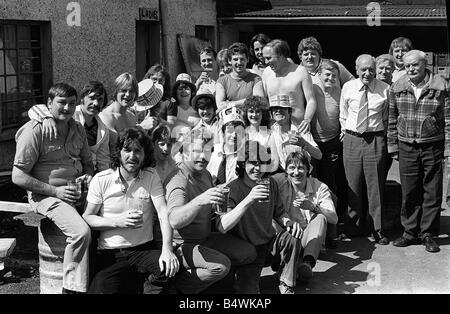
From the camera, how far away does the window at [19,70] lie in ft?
27.6

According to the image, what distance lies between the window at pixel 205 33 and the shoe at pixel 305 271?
400 inches

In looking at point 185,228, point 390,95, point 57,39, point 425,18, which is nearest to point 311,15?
point 425,18

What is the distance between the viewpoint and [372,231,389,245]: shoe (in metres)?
6.50

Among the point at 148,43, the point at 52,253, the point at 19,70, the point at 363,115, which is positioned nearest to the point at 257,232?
the point at 52,253

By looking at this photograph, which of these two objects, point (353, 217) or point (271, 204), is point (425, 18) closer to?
point (353, 217)

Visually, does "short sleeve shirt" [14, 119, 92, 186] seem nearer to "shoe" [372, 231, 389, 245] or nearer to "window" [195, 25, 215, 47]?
"shoe" [372, 231, 389, 245]

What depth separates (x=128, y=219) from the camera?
455cm

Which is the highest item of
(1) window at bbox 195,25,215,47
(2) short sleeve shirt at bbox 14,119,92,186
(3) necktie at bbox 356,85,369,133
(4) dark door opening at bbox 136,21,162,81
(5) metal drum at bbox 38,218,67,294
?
(1) window at bbox 195,25,215,47

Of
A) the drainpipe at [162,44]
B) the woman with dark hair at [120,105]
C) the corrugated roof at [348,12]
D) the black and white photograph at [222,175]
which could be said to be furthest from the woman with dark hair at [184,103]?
the corrugated roof at [348,12]

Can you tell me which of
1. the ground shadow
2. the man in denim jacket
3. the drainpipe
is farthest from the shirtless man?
the drainpipe

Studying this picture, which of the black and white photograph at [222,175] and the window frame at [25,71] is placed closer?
the black and white photograph at [222,175]

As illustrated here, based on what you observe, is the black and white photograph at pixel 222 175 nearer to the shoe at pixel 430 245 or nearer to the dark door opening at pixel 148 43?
the shoe at pixel 430 245

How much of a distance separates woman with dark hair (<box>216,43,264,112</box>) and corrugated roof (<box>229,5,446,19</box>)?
27.0 ft
